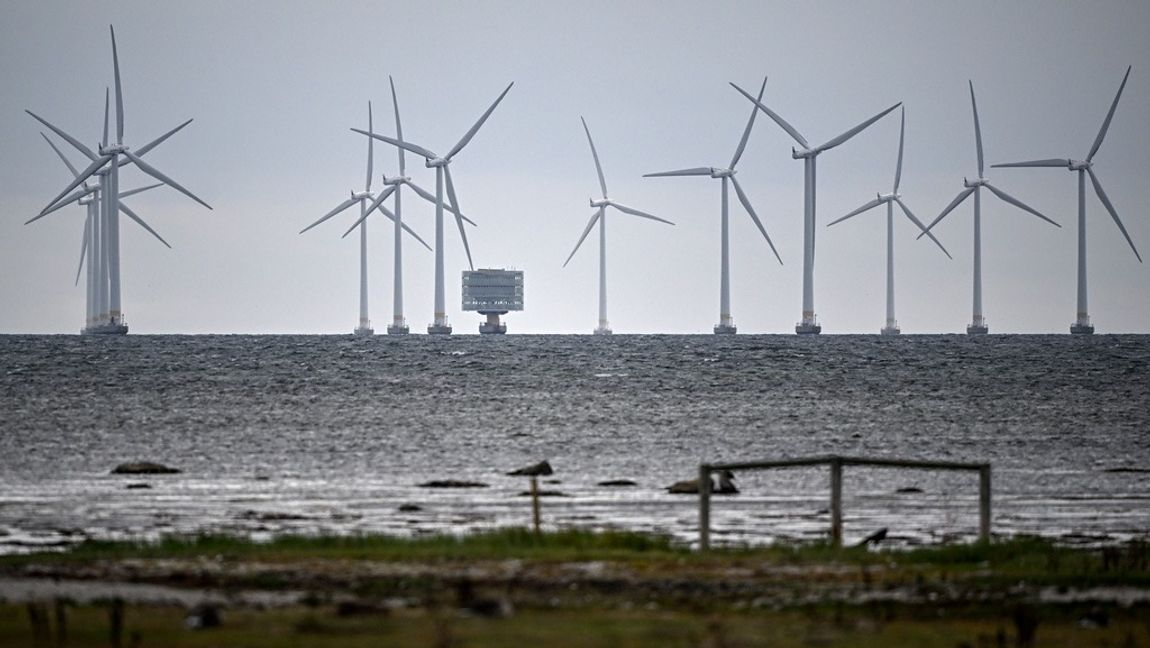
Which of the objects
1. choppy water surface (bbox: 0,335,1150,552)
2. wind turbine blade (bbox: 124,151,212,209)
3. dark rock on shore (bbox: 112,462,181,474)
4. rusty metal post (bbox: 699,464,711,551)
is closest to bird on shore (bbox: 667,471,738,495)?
choppy water surface (bbox: 0,335,1150,552)

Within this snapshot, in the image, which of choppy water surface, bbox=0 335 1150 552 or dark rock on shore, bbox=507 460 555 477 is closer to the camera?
choppy water surface, bbox=0 335 1150 552

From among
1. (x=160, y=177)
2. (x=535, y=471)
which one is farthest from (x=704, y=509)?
(x=160, y=177)

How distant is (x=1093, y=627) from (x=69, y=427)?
64.1 m

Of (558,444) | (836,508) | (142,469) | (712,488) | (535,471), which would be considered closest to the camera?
(836,508)

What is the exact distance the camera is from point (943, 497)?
41.8m

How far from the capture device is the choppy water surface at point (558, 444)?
35031mm

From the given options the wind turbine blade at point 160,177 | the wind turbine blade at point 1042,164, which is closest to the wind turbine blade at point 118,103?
the wind turbine blade at point 160,177

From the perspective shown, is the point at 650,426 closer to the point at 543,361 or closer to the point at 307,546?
the point at 307,546

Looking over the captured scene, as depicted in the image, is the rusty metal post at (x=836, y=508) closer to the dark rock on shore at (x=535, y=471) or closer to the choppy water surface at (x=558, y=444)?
the choppy water surface at (x=558, y=444)

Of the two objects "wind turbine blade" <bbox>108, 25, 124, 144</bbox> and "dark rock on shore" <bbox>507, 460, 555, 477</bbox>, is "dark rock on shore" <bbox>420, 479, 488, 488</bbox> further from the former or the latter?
"wind turbine blade" <bbox>108, 25, 124, 144</bbox>

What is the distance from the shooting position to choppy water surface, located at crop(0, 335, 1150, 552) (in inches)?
1379

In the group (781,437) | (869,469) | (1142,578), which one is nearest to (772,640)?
(1142,578)

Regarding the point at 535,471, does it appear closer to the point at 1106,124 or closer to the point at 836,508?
the point at 836,508

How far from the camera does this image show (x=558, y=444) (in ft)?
219
